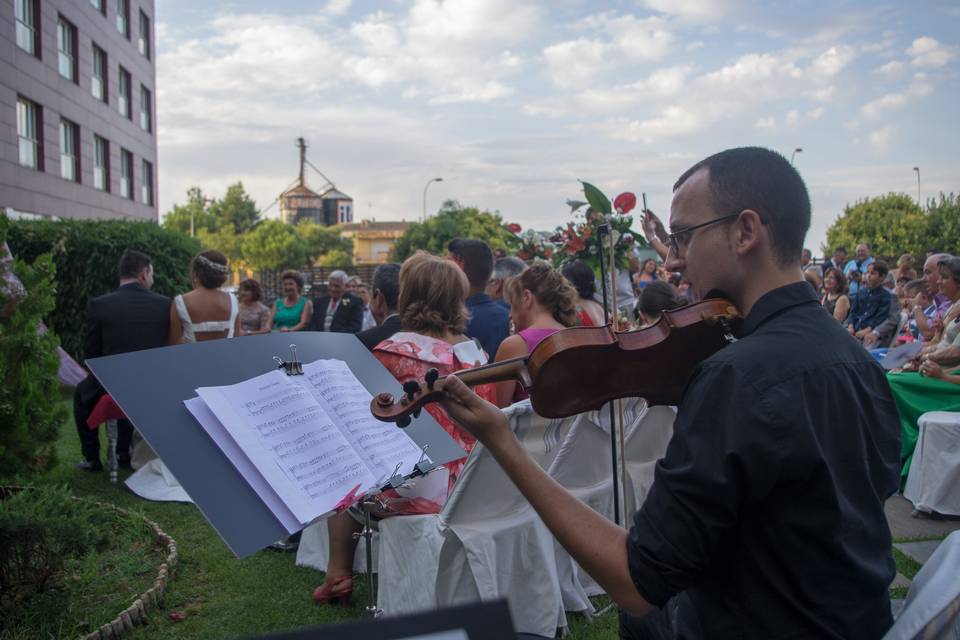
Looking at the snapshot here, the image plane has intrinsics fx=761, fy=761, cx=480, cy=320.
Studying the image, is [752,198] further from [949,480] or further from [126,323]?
[126,323]

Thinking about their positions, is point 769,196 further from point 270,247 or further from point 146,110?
point 270,247

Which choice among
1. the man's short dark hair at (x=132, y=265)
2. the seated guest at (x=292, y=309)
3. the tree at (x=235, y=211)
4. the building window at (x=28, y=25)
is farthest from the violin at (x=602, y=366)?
the tree at (x=235, y=211)

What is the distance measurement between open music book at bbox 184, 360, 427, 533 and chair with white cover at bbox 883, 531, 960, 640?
1.45 m

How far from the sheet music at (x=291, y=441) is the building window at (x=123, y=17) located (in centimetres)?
2842

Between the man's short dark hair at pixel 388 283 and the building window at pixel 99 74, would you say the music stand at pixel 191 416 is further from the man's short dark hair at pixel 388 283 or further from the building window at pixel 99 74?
the building window at pixel 99 74

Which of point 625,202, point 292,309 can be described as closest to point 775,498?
point 625,202

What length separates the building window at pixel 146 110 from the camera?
Result: 28.9 m

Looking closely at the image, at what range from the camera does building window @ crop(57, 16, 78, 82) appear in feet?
71.8

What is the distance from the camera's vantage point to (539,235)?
896cm

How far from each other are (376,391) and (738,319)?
1.38 meters

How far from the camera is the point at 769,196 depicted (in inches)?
66.4

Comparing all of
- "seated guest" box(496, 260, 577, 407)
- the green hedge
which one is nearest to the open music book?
"seated guest" box(496, 260, 577, 407)

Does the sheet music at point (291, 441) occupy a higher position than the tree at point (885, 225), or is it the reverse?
the tree at point (885, 225)

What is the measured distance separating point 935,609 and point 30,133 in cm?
2355
